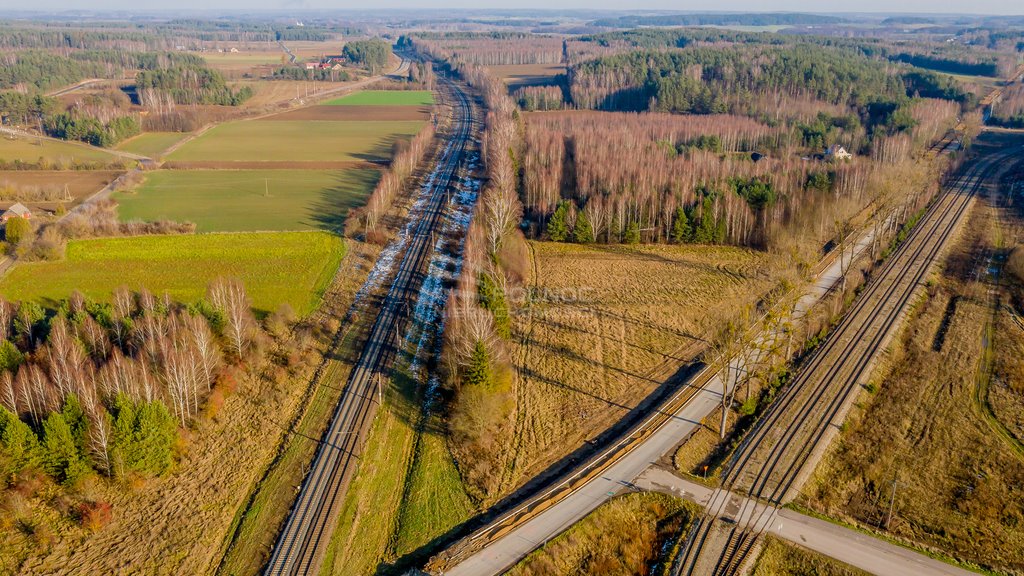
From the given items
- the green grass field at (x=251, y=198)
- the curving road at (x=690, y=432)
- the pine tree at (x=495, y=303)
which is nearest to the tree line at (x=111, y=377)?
the pine tree at (x=495, y=303)

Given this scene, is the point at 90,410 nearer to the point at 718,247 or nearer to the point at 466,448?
the point at 466,448

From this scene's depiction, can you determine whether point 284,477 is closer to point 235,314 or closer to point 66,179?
point 235,314

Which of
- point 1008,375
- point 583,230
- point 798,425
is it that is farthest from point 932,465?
point 583,230

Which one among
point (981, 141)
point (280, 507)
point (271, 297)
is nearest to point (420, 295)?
point (271, 297)

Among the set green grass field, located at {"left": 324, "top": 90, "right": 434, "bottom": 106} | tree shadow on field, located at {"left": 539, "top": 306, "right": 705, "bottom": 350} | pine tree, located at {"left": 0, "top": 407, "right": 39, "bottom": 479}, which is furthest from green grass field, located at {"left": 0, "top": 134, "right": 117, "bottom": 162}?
tree shadow on field, located at {"left": 539, "top": 306, "right": 705, "bottom": 350}

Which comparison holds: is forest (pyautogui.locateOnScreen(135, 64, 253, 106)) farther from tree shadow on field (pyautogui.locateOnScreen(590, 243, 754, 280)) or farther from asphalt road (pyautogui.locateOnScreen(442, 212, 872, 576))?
asphalt road (pyautogui.locateOnScreen(442, 212, 872, 576))

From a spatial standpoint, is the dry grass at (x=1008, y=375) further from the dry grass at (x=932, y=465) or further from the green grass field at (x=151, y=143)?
the green grass field at (x=151, y=143)

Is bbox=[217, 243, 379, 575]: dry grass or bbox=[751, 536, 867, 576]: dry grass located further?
bbox=[217, 243, 379, 575]: dry grass

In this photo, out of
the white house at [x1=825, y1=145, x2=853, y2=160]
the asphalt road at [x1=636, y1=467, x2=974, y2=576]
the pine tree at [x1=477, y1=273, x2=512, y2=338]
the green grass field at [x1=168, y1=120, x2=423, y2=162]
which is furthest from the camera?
the green grass field at [x1=168, y1=120, x2=423, y2=162]
